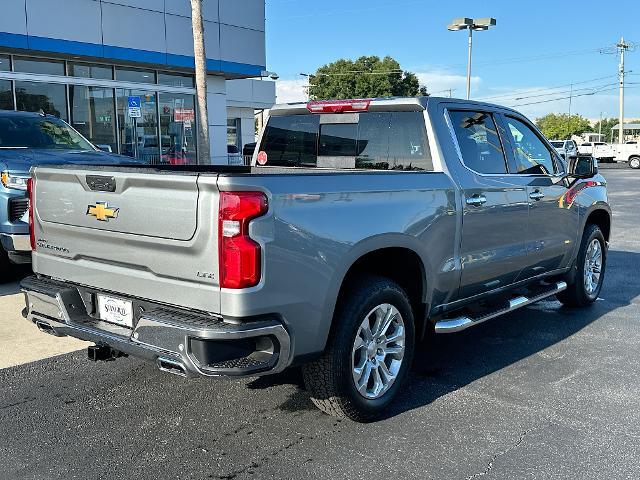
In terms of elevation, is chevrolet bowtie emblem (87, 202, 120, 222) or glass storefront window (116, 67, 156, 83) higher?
glass storefront window (116, 67, 156, 83)

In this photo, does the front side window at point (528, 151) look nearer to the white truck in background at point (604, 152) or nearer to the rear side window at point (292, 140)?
the rear side window at point (292, 140)

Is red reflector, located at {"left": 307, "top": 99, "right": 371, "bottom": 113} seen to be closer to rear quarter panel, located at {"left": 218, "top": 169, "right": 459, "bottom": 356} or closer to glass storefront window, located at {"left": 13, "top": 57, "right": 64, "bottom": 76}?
rear quarter panel, located at {"left": 218, "top": 169, "right": 459, "bottom": 356}

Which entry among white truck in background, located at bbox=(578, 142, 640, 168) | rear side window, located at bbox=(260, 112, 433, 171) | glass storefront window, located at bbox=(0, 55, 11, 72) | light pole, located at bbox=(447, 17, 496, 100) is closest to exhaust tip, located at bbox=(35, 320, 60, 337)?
rear side window, located at bbox=(260, 112, 433, 171)

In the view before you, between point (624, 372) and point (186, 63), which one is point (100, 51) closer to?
point (186, 63)

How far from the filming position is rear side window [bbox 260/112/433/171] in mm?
4637

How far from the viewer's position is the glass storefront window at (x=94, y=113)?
17.3 m

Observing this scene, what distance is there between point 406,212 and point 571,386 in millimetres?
1800

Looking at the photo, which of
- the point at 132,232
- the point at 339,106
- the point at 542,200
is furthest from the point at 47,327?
the point at 542,200

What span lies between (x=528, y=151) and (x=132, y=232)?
3.66 m

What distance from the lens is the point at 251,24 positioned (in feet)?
69.3

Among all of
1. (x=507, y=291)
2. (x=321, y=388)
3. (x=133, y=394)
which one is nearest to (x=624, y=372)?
(x=507, y=291)

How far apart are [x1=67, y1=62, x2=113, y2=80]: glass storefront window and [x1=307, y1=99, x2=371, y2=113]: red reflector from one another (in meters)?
14.0

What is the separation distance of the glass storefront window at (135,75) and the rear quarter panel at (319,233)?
1637cm

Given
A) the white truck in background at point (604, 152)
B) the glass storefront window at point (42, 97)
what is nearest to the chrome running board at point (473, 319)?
the glass storefront window at point (42, 97)
